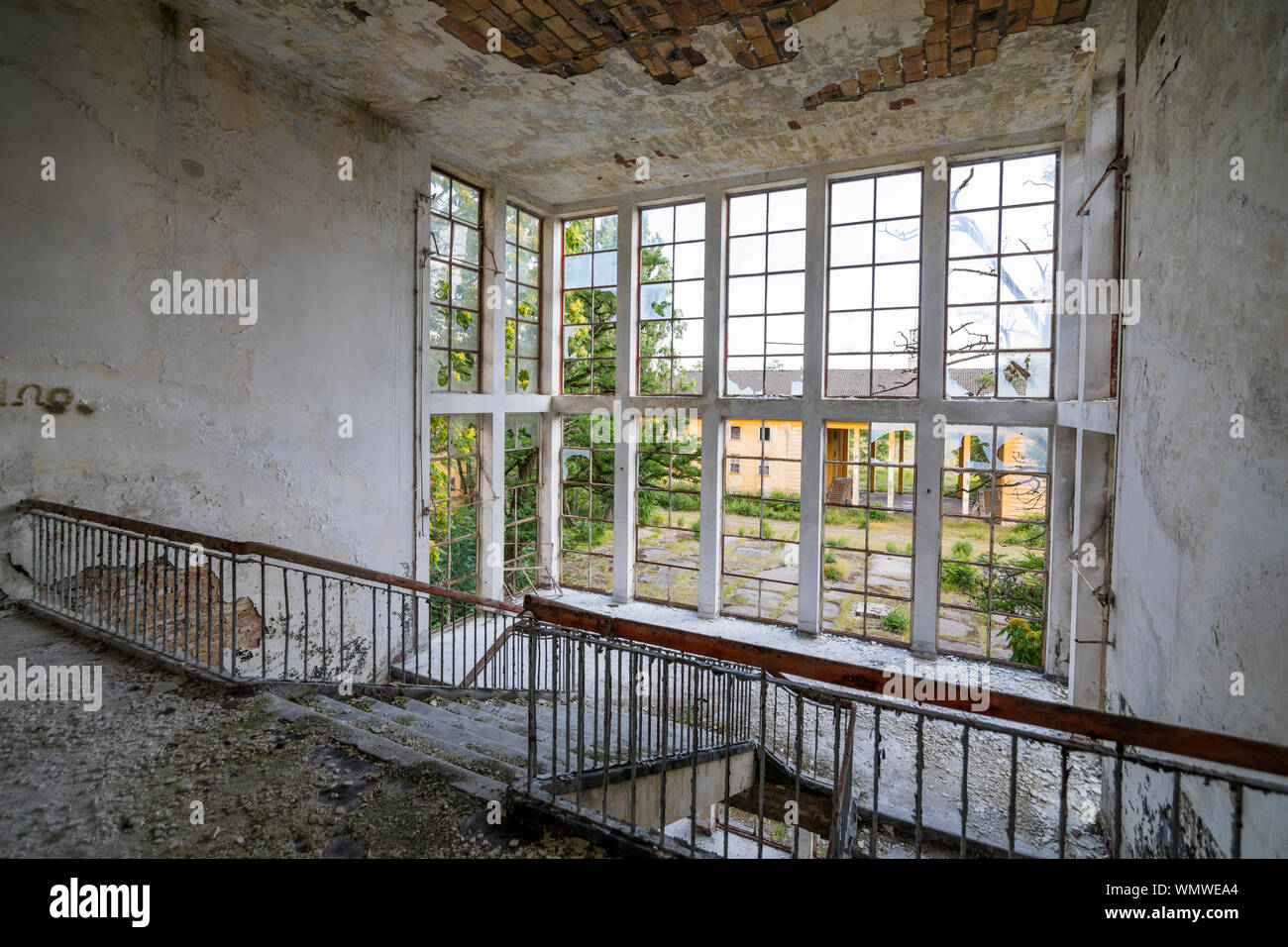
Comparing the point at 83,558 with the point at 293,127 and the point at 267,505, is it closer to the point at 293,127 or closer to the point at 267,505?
the point at 267,505

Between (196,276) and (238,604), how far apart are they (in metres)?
2.89

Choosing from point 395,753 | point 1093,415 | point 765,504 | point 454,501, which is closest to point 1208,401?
point 1093,415

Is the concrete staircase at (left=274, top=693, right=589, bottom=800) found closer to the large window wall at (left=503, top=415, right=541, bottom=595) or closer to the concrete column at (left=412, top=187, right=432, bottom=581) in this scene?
the concrete column at (left=412, top=187, right=432, bottom=581)

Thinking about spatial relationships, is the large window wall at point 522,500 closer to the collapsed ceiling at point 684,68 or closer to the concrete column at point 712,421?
the concrete column at point 712,421

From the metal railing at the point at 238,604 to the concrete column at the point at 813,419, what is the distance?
3.81m

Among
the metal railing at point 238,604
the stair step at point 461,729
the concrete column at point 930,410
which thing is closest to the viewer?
the stair step at point 461,729

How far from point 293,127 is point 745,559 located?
8452 millimetres

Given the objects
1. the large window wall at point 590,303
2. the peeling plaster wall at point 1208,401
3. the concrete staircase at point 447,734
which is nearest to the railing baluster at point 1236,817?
the peeling plaster wall at point 1208,401

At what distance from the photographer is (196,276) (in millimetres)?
5230

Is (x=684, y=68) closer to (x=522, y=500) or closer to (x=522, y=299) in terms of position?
(x=522, y=299)

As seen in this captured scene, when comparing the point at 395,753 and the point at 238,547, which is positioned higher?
the point at 238,547

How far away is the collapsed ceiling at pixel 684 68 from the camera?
16.5 feet

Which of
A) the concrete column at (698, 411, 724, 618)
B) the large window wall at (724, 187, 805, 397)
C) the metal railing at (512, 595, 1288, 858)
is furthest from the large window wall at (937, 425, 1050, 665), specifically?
the concrete column at (698, 411, 724, 618)

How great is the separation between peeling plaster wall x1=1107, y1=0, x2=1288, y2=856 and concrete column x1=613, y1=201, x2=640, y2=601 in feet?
21.1
